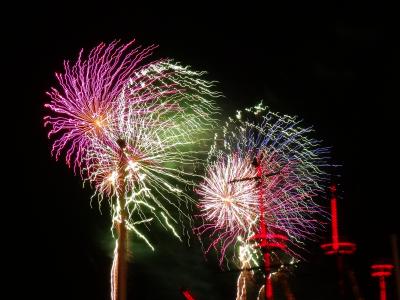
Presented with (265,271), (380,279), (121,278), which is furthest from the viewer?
(380,279)

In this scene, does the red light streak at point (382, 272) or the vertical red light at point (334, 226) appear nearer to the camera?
the vertical red light at point (334, 226)

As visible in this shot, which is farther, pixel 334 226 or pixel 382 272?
pixel 382 272

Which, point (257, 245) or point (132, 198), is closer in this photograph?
point (132, 198)

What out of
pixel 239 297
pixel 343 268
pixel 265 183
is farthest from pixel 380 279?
pixel 343 268

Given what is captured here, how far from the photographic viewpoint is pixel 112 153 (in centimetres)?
2239

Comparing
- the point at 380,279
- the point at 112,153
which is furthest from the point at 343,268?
the point at 380,279

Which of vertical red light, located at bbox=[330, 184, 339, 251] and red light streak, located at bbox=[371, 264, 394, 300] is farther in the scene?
red light streak, located at bbox=[371, 264, 394, 300]

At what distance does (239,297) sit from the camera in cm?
2786

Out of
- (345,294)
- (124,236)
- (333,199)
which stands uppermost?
(333,199)

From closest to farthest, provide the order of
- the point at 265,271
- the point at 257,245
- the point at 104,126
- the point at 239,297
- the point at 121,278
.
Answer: the point at 121,278 → the point at 265,271 → the point at 104,126 → the point at 257,245 → the point at 239,297

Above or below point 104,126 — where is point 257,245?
below

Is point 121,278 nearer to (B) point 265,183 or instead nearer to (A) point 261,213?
(A) point 261,213

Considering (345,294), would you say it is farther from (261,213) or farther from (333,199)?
(261,213)

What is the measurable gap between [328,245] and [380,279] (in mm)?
12500
